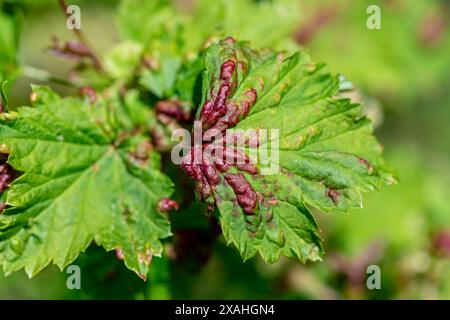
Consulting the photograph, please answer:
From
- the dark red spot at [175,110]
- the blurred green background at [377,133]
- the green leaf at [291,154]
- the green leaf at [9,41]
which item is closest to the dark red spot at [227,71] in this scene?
the green leaf at [291,154]

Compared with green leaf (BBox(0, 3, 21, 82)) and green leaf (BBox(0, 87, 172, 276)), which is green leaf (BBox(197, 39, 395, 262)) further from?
green leaf (BBox(0, 3, 21, 82))

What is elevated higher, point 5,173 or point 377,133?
point 377,133

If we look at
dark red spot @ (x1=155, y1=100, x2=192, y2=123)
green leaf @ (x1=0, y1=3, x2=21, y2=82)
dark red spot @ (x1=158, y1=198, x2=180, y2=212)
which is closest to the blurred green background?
green leaf @ (x1=0, y1=3, x2=21, y2=82)

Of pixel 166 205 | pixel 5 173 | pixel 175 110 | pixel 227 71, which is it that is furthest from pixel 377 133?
pixel 5 173

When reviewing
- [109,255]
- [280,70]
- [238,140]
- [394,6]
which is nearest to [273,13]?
[280,70]

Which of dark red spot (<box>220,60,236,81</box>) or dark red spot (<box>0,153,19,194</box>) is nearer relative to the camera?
dark red spot (<box>220,60,236,81</box>)

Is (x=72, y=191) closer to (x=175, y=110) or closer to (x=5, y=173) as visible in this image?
(x=5, y=173)
